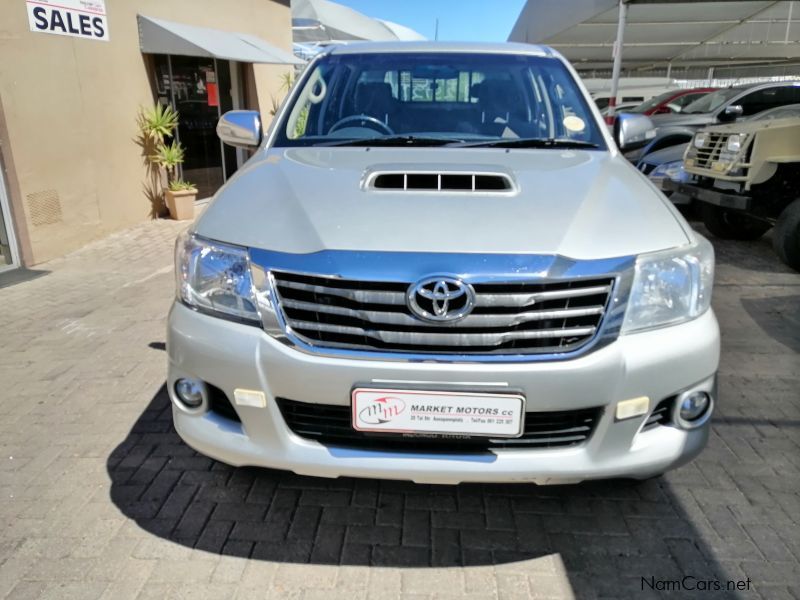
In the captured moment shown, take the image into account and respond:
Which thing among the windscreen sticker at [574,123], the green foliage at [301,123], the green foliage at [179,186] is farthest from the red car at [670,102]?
the green foliage at [301,123]

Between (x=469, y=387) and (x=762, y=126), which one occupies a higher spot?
(x=762, y=126)

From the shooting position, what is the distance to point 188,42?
7.72m

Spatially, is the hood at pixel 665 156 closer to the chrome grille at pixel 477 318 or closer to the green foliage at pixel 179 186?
the green foliage at pixel 179 186

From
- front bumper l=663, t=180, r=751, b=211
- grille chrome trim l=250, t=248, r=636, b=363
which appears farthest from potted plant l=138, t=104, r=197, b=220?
grille chrome trim l=250, t=248, r=636, b=363

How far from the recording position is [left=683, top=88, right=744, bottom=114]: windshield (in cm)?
1148

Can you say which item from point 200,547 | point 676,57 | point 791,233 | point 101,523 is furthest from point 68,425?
point 676,57

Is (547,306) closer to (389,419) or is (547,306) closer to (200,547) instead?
(389,419)

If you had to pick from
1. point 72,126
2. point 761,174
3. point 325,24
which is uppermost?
point 325,24

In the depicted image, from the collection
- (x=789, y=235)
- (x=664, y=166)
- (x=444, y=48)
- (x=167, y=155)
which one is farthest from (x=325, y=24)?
(x=444, y=48)

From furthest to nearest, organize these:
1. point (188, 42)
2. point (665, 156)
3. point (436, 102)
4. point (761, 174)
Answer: point (665, 156) → point (188, 42) → point (761, 174) → point (436, 102)

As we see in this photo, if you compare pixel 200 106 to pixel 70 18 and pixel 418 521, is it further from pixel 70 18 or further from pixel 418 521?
pixel 418 521

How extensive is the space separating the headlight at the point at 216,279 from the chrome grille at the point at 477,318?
0.21 m

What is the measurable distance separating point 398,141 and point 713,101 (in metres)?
11.2

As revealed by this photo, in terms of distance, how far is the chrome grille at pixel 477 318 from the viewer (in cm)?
186
